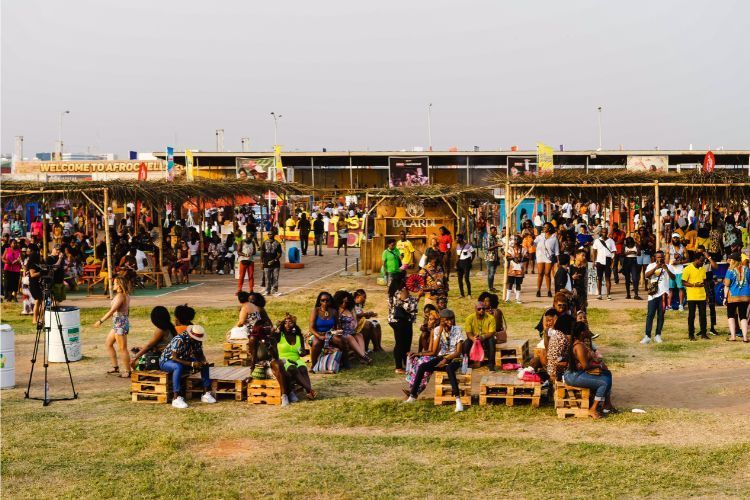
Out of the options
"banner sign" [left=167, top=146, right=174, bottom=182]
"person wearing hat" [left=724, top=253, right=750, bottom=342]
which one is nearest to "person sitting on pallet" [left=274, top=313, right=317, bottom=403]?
"person wearing hat" [left=724, top=253, right=750, bottom=342]

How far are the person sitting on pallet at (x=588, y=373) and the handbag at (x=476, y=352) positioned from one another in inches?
76.8

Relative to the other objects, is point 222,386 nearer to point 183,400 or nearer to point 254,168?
point 183,400

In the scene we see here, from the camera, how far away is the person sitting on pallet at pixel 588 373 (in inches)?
446

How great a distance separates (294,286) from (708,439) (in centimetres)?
1635

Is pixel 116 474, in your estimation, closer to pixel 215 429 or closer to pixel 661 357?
pixel 215 429

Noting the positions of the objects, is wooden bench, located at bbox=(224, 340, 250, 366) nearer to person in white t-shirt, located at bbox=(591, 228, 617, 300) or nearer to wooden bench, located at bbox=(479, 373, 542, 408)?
wooden bench, located at bbox=(479, 373, 542, 408)

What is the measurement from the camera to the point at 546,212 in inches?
1527

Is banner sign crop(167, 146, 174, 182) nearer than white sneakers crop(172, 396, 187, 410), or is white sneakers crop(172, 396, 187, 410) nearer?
white sneakers crop(172, 396, 187, 410)

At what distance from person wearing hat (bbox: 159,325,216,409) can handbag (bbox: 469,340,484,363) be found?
3537mm

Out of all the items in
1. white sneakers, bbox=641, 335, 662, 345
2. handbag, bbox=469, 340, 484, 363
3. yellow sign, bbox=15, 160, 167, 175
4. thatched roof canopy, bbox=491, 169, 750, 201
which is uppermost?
yellow sign, bbox=15, 160, 167, 175

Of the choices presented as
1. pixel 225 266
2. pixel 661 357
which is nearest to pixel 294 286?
pixel 225 266

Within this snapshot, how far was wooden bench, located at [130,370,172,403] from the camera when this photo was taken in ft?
40.9

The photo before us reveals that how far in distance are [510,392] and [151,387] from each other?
4.56m

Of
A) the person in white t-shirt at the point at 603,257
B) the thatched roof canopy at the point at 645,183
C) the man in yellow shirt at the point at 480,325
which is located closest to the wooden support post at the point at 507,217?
the thatched roof canopy at the point at 645,183
